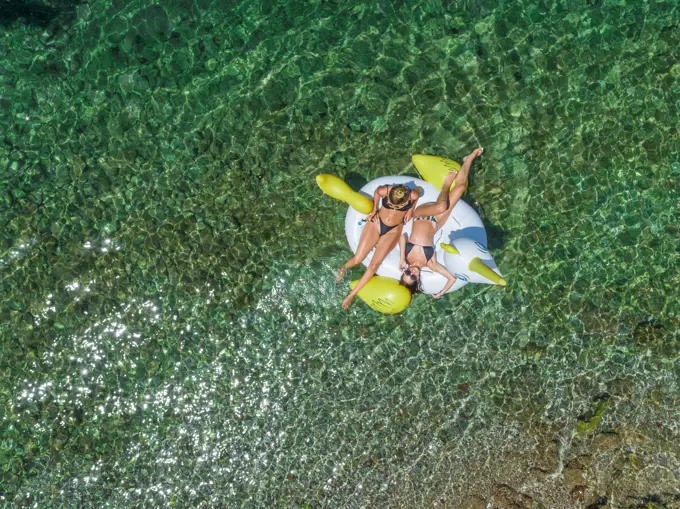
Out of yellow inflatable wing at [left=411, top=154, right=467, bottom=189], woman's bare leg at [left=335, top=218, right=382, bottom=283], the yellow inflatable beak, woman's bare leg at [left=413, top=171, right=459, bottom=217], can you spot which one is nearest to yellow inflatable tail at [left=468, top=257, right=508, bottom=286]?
the yellow inflatable beak

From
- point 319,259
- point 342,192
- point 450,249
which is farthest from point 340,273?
point 450,249

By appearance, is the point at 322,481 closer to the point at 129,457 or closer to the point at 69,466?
the point at 129,457

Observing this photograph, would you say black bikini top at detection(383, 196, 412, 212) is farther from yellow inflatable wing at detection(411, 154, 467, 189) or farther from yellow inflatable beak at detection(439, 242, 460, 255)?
yellow inflatable wing at detection(411, 154, 467, 189)

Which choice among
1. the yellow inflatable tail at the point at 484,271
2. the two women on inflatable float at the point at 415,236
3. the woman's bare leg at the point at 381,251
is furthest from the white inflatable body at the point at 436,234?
the yellow inflatable tail at the point at 484,271

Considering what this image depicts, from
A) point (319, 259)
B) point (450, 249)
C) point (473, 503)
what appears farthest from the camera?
point (319, 259)

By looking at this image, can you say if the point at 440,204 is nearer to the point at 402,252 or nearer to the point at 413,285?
the point at 402,252
